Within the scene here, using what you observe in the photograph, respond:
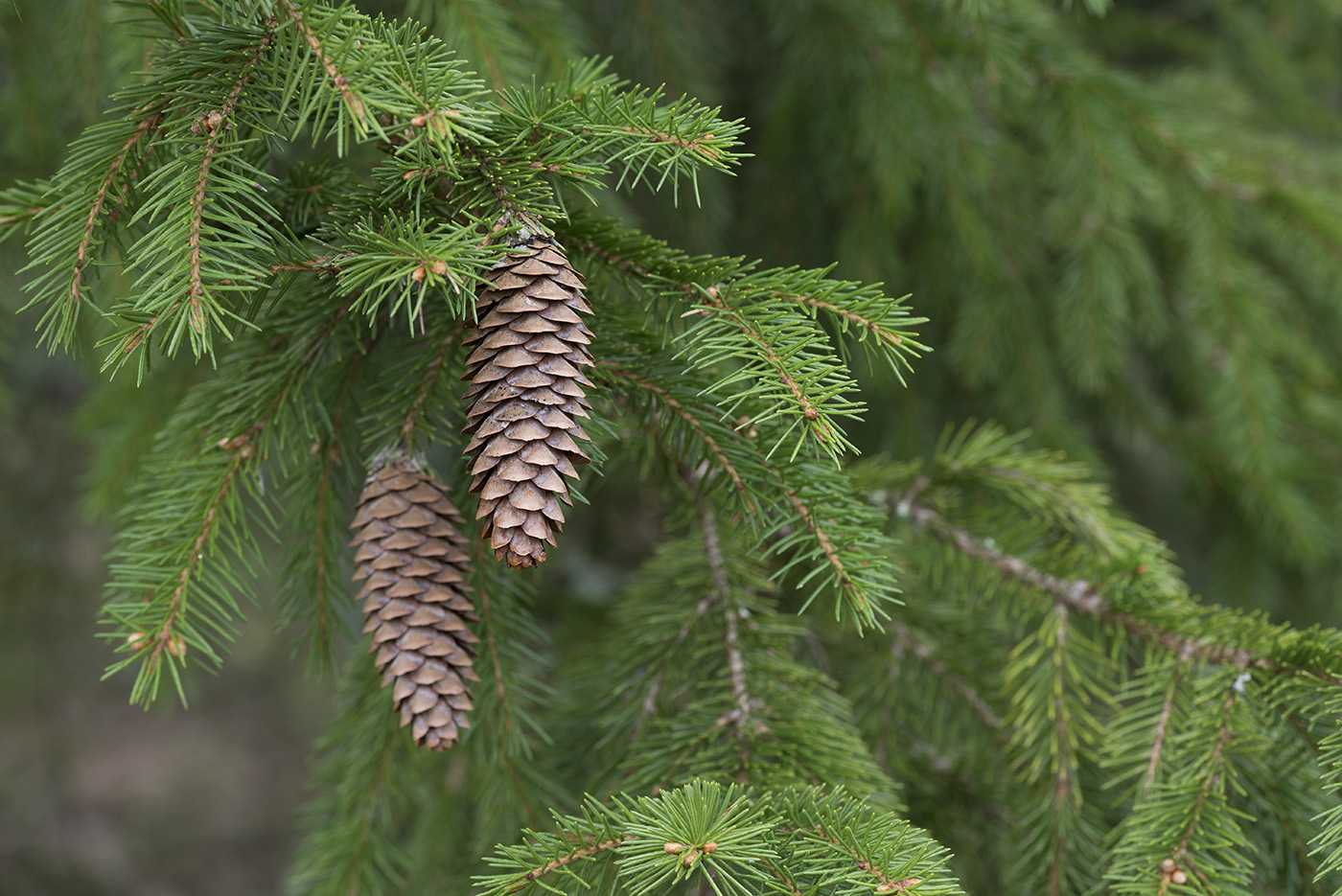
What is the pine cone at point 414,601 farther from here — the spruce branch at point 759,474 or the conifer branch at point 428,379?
the spruce branch at point 759,474

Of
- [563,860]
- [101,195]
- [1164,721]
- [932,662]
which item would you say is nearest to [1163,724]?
[1164,721]

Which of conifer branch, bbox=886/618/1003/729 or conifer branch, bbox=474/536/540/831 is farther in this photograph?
conifer branch, bbox=886/618/1003/729

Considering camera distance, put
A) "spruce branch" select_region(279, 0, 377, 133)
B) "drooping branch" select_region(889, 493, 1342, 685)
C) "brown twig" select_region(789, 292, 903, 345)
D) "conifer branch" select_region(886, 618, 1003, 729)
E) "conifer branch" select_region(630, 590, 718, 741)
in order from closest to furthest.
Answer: "spruce branch" select_region(279, 0, 377, 133), "brown twig" select_region(789, 292, 903, 345), "drooping branch" select_region(889, 493, 1342, 685), "conifer branch" select_region(630, 590, 718, 741), "conifer branch" select_region(886, 618, 1003, 729)

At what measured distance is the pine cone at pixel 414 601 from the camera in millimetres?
782

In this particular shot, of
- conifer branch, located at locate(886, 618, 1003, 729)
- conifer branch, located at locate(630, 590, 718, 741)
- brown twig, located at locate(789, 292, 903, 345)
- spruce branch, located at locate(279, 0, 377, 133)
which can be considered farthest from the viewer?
conifer branch, located at locate(886, 618, 1003, 729)

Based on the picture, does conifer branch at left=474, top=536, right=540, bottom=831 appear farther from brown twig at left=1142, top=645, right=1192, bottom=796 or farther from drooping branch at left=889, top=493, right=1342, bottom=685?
brown twig at left=1142, top=645, right=1192, bottom=796

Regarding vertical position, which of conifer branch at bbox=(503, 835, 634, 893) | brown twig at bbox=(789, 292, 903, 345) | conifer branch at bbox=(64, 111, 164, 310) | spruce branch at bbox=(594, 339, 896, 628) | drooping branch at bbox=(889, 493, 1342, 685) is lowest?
conifer branch at bbox=(503, 835, 634, 893)

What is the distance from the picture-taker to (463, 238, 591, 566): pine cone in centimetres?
68

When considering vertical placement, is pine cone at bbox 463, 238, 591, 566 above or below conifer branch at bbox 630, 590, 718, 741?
above

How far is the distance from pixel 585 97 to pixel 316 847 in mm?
974

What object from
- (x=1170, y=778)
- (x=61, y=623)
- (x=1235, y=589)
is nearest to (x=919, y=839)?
(x=1170, y=778)

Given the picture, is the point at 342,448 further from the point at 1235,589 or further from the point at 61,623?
the point at 61,623

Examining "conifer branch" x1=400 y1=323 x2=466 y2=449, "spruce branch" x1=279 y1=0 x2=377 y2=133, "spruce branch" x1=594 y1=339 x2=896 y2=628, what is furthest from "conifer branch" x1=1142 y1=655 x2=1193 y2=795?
"spruce branch" x1=279 y1=0 x2=377 y2=133

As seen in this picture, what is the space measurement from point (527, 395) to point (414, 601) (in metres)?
0.25
